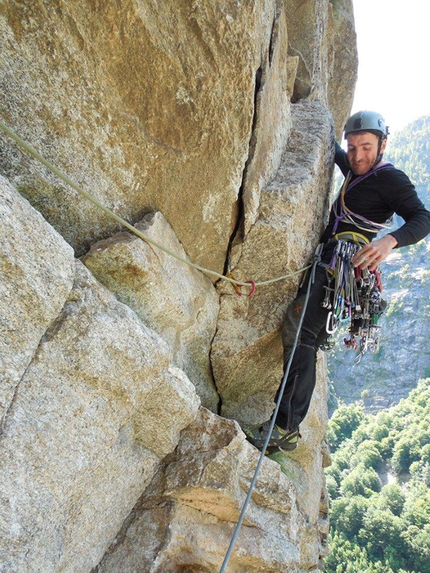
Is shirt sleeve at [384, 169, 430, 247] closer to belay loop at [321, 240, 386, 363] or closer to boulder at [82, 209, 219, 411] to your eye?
belay loop at [321, 240, 386, 363]

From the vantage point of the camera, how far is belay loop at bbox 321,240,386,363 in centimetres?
412

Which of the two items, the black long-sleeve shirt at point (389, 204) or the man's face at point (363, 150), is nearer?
the black long-sleeve shirt at point (389, 204)

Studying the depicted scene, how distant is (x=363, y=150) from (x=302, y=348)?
201 cm

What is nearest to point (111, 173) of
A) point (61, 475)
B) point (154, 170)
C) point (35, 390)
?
point (154, 170)

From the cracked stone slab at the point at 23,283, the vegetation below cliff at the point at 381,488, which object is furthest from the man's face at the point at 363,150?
the vegetation below cliff at the point at 381,488

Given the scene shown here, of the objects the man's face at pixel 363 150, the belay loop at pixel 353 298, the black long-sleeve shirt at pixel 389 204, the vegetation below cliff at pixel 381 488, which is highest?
the vegetation below cliff at pixel 381 488

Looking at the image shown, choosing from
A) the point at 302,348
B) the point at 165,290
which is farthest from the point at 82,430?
the point at 302,348

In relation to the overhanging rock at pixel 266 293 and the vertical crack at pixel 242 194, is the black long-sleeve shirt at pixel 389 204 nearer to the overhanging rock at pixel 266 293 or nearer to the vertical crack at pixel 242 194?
the overhanging rock at pixel 266 293

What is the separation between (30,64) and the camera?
2588mm

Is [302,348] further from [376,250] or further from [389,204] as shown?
[389,204]

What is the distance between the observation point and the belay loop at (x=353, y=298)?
4117 mm

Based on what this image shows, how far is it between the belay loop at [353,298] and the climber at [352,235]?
0.05m

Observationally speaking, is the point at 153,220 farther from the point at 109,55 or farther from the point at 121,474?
the point at 121,474

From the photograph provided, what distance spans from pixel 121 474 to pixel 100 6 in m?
2.66
